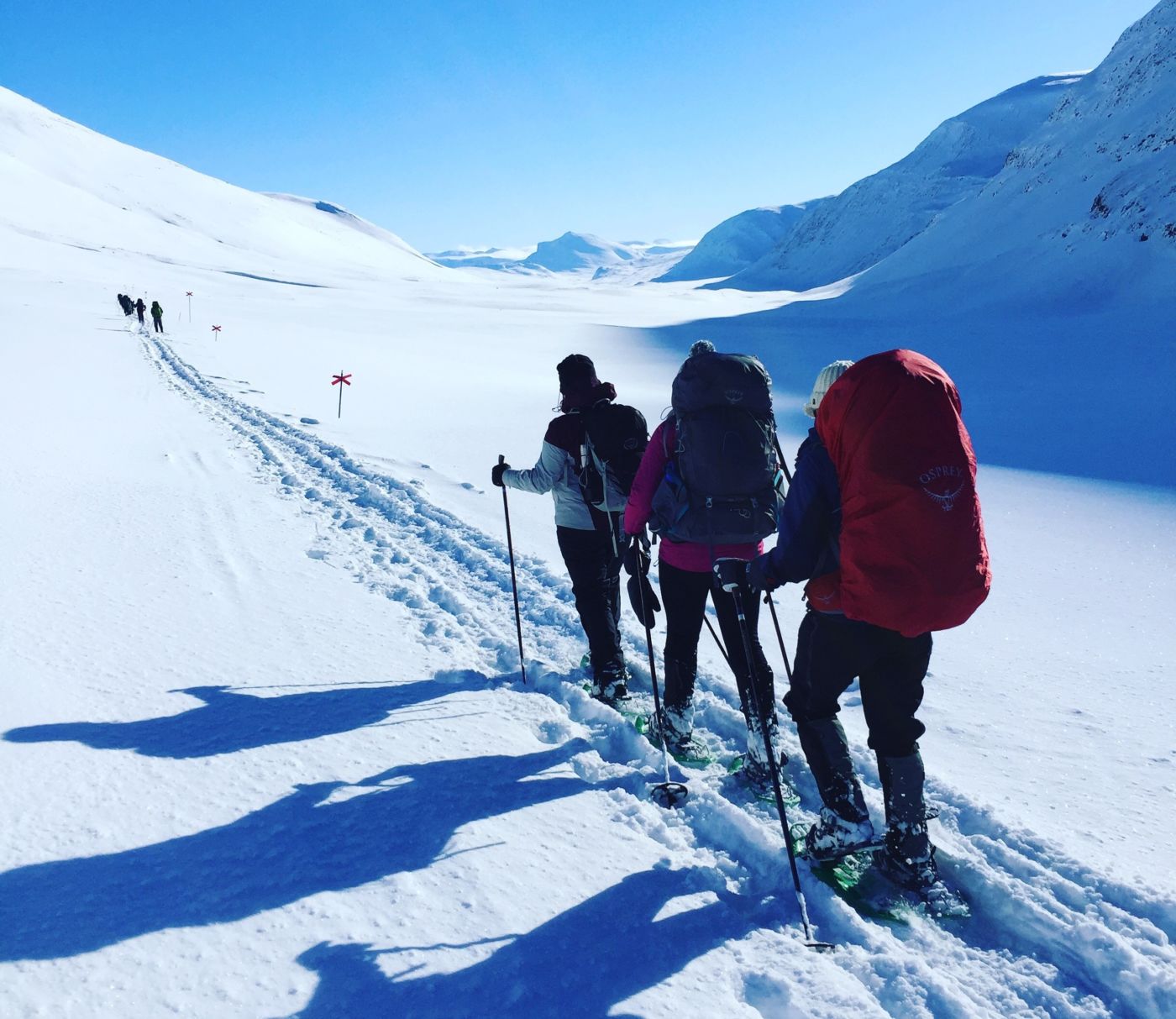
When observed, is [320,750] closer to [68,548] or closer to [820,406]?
[820,406]

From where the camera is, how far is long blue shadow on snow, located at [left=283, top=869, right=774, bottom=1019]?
2.22 m

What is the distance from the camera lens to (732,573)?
2.95 m

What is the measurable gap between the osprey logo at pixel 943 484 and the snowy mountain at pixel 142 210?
86.4 m

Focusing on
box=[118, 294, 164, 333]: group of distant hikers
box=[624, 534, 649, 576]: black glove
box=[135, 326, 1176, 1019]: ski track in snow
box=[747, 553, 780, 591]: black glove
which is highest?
box=[118, 294, 164, 333]: group of distant hikers

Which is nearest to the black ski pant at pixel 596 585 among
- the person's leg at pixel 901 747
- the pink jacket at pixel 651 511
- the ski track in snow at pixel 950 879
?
the ski track in snow at pixel 950 879

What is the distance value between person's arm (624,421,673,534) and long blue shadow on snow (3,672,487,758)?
154 centimetres

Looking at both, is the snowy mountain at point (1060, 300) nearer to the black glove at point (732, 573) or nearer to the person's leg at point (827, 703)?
the person's leg at point (827, 703)

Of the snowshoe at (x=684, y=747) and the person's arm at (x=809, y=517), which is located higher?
Result: the person's arm at (x=809, y=517)

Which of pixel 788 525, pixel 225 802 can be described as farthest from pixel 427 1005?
pixel 788 525

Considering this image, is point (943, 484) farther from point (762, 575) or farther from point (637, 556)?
point (637, 556)

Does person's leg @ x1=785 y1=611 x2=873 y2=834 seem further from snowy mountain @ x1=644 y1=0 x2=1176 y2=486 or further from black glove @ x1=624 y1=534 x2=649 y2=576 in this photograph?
snowy mountain @ x1=644 y1=0 x2=1176 y2=486

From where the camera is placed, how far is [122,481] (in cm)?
827

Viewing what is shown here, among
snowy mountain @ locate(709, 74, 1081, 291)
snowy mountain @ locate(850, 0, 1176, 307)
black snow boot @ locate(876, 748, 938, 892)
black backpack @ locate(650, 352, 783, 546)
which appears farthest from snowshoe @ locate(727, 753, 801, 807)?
snowy mountain @ locate(709, 74, 1081, 291)

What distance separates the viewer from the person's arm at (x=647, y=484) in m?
3.38
